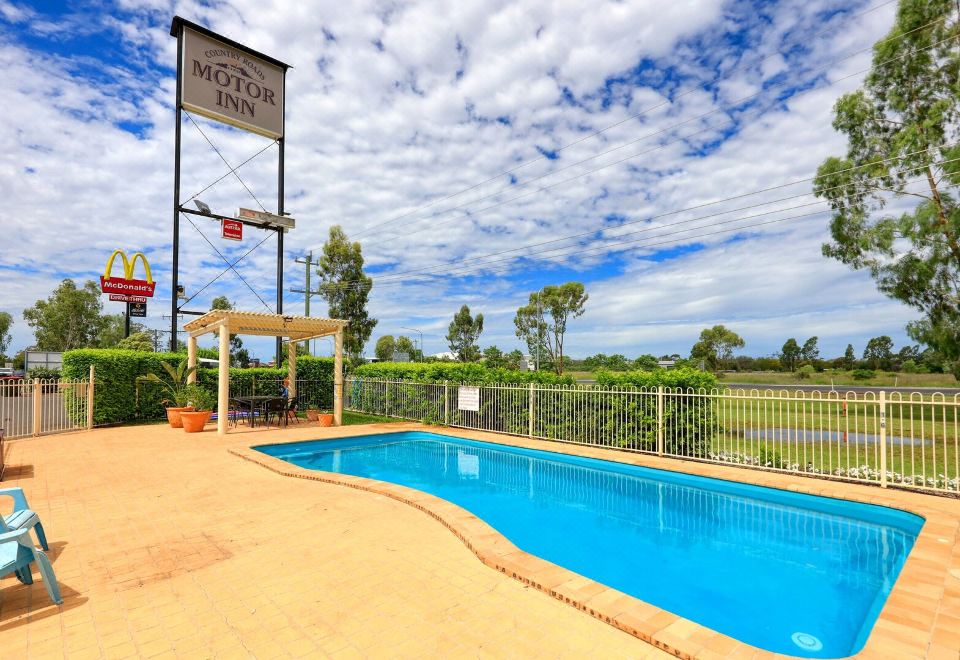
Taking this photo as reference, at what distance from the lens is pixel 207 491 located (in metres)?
6.64

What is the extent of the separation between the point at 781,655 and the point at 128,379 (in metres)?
16.6

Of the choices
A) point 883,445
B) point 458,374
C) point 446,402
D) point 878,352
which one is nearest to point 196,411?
point 446,402

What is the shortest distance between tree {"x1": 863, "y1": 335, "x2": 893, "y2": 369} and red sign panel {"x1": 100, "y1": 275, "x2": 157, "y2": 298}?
75538 mm

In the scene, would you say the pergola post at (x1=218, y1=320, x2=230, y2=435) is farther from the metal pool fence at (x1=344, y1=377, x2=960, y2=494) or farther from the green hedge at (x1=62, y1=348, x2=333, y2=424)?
the metal pool fence at (x1=344, y1=377, x2=960, y2=494)

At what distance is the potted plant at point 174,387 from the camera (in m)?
13.1

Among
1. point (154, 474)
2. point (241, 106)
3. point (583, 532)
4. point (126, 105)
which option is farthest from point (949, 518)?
point (241, 106)

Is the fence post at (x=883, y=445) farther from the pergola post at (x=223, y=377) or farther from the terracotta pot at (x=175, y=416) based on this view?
the terracotta pot at (x=175, y=416)

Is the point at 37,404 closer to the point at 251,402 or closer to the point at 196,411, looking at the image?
the point at 196,411

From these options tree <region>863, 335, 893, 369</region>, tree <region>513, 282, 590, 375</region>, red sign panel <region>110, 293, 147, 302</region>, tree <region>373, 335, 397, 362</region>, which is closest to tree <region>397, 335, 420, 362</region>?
tree <region>373, 335, 397, 362</region>

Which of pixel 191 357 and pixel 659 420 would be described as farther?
pixel 191 357

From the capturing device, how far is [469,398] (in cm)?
1344

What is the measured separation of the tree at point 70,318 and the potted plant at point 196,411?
3631 centimetres

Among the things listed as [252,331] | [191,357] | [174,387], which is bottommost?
[174,387]

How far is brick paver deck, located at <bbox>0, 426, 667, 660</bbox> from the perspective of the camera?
2939 millimetres
